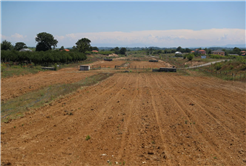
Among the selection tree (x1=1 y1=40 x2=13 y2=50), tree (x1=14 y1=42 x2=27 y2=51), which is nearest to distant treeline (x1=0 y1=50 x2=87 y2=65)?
tree (x1=1 y1=40 x2=13 y2=50)

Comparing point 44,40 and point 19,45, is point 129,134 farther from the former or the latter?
point 19,45

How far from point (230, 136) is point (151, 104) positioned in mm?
6608

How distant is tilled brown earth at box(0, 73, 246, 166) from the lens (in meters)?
7.62

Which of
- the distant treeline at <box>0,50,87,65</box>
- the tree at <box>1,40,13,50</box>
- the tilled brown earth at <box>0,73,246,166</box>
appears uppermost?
the tree at <box>1,40,13,50</box>

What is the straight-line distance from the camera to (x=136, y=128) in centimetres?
1070

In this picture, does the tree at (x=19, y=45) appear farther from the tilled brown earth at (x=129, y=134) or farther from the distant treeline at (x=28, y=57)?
the tilled brown earth at (x=129, y=134)

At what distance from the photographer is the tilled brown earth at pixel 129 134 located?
762 cm

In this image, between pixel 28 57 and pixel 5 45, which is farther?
pixel 5 45

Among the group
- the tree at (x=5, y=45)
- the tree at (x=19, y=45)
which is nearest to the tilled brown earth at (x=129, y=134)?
the tree at (x=5, y=45)

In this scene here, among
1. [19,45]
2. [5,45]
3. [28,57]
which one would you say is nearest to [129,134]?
[28,57]

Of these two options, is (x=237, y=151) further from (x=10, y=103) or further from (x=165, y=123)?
(x=10, y=103)

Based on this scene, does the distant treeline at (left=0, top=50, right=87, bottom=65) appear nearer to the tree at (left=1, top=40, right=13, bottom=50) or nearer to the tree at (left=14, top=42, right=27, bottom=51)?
the tree at (left=1, top=40, right=13, bottom=50)

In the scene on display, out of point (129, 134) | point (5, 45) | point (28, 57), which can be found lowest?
point (129, 134)

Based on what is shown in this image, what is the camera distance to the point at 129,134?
992cm
